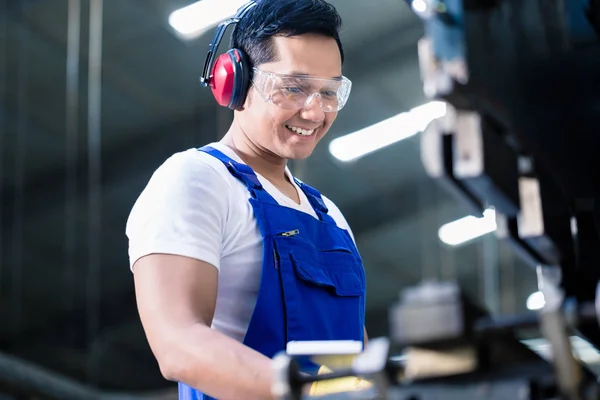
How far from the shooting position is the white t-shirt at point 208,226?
1449 millimetres

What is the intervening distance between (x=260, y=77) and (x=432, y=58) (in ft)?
3.54

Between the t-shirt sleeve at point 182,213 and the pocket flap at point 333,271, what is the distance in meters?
0.16

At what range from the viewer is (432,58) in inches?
Answer: 29.5

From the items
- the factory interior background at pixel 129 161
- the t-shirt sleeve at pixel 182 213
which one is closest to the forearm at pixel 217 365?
the t-shirt sleeve at pixel 182 213

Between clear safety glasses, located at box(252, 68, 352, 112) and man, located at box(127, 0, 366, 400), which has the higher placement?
clear safety glasses, located at box(252, 68, 352, 112)

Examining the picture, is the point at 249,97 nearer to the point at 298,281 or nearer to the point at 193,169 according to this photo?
the point at 193,169

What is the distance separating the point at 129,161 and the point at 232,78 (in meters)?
7.26

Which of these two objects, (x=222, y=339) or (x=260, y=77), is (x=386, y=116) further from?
(x=222, y=339)

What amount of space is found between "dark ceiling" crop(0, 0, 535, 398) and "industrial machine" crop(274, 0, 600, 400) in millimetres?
5236

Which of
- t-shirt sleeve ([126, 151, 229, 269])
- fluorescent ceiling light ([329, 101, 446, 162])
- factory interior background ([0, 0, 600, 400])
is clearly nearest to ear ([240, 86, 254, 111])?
t-shirt sleeve ([126, 151, 229, 269])

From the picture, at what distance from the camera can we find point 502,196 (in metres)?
0.82

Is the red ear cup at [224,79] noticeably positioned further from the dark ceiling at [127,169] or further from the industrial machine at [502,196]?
the dark ceiling at [127,169]

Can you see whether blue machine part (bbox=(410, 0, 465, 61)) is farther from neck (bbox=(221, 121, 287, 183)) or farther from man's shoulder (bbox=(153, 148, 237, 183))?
neck (bbox=(221, 121, 287, 183))

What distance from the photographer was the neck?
1873 mm
